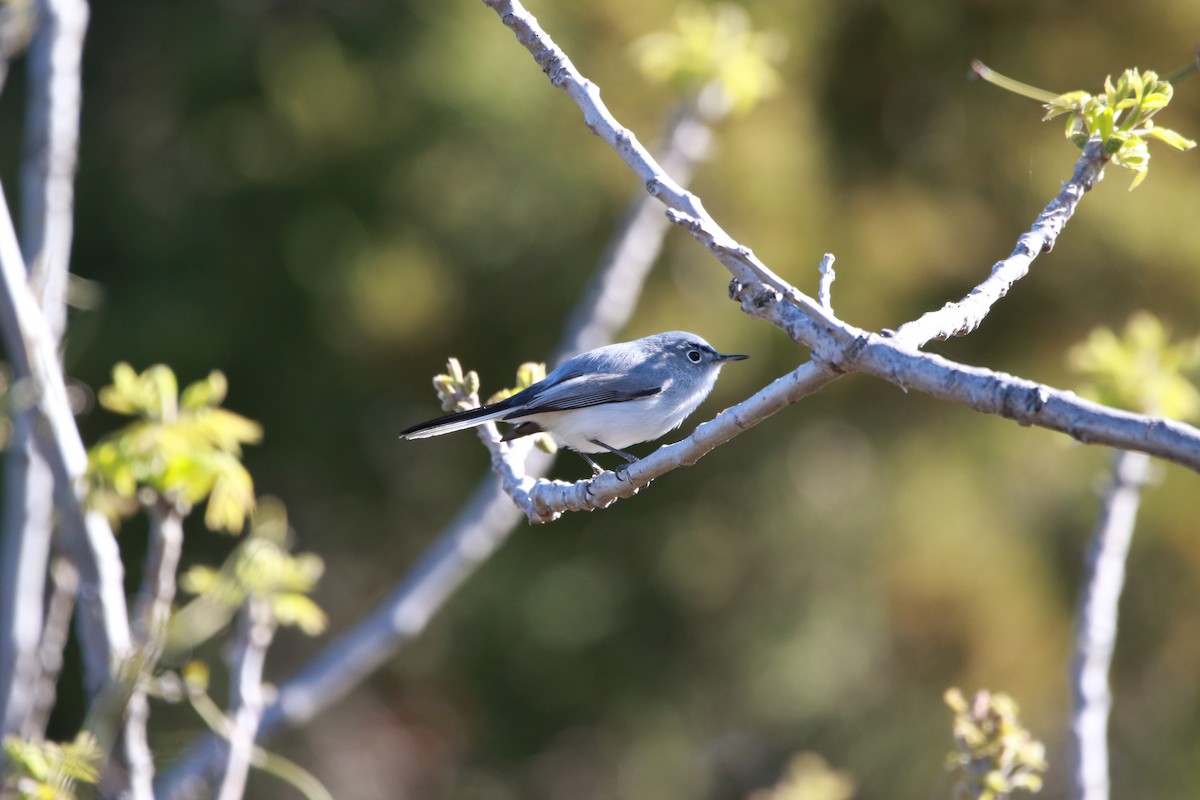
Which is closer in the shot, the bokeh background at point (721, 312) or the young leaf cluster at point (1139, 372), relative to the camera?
the young leaf cluster at point (1139, 372)

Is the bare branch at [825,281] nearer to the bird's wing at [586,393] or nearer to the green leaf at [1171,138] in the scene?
the green leaf at [1171,138]

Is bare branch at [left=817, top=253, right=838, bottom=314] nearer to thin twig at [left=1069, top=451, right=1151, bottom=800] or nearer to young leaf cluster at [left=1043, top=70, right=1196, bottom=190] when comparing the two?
young leaf cluster at [left=1043, top=70, right=1196, bottom=190]

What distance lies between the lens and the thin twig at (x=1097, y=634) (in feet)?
8.02

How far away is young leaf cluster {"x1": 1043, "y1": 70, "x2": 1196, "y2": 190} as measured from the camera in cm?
181

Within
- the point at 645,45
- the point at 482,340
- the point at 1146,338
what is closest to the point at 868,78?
the point at 645,45

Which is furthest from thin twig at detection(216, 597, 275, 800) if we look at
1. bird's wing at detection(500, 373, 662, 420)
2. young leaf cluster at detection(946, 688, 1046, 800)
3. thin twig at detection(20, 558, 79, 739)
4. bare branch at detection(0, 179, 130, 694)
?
young leaf cluster at detection(946, 688, 1046, 800)

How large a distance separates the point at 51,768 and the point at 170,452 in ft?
2.27

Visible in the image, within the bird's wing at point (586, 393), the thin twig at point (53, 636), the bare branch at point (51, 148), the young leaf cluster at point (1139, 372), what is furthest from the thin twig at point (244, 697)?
the young leaf cluster at point (1139, 372)

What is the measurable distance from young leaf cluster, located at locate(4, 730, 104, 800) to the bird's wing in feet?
3.88

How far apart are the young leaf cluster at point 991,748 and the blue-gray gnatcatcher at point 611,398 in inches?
42.0

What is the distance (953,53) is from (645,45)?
76.7 inches

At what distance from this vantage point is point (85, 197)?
5.89 metres

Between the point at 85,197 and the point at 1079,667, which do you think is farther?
the point at 85,197

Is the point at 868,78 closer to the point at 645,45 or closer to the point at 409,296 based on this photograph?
the point at 645,45
